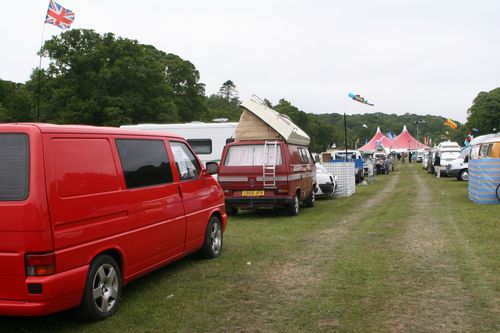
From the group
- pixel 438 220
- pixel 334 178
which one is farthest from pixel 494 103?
pixel 438 220

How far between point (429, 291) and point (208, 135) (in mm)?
15332

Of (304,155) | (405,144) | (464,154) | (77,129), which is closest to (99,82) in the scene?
(464,154)

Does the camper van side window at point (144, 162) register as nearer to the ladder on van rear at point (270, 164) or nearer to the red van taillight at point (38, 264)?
the red van taillight at point (38, 264)

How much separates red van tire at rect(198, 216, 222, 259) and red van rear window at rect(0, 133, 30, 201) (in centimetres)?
361

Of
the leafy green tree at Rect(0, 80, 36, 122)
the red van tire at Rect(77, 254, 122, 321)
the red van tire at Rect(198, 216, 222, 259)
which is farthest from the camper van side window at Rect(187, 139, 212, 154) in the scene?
the leafy green tree at Rect(0, 80, 36, 122)

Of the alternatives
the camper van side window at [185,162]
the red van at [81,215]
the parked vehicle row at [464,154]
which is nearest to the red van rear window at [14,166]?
the red van at [81,215]

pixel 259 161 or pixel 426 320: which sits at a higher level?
pixel 259 161

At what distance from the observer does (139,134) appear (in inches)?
233

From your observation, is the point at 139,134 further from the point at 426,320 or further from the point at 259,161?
the point at 259,161

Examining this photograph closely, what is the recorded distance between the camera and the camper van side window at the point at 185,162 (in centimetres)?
674

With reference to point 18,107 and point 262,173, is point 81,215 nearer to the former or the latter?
point 262,173

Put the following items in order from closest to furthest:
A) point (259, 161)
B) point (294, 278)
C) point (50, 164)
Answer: point (50, 164) < point (294, 278) < point (259, 161)

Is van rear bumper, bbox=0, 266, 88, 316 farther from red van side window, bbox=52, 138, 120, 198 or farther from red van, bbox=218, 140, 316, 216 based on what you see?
red van, bbox=218, 140, 316, 216

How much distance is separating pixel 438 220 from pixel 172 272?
717cm
